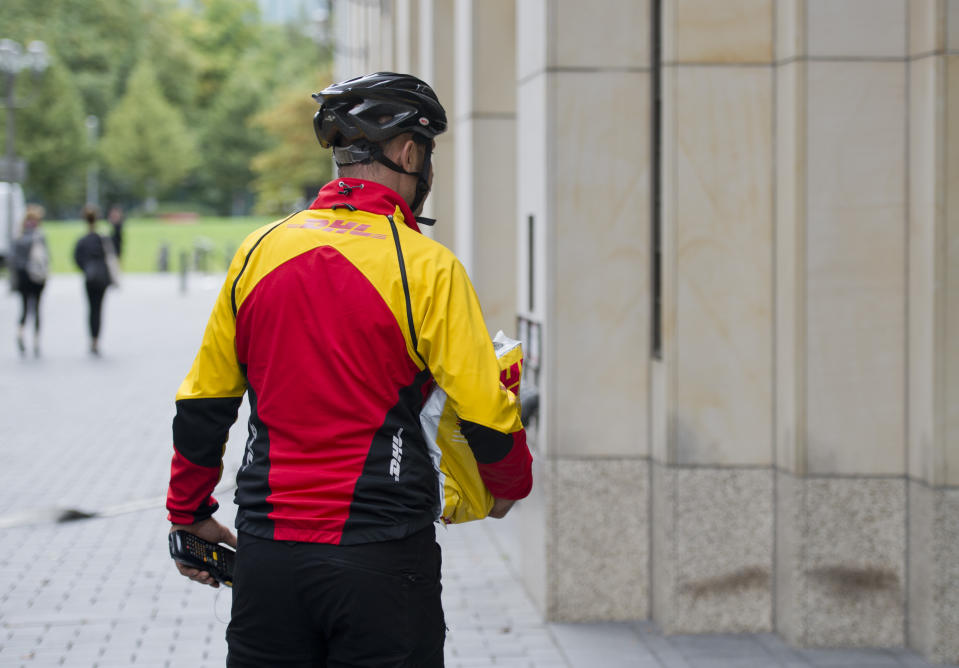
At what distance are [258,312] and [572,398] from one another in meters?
3.29

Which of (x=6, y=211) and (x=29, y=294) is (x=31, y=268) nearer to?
(x=29, y=294)

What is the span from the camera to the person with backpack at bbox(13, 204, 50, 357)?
17.8 m

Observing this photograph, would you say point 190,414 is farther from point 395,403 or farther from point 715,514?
point 715,514

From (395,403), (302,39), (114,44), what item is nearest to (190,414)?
(395,403)

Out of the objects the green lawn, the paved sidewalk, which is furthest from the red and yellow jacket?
the green lawn

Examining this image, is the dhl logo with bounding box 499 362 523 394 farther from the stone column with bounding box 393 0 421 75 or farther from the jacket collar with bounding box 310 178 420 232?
the stone column with bounding box 393 0 421 75

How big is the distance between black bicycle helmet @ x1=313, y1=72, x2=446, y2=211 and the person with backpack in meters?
16.1

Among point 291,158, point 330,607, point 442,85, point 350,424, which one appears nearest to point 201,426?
point 350,424

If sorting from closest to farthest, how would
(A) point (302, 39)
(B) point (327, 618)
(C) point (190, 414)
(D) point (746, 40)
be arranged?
(B) point (327, 618)
(C) point (190, 414)
(D) point (746, 40)
(A) point (302, 39)

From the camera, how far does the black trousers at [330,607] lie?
8.20 ft

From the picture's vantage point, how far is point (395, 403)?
8.49ft

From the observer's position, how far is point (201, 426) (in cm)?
280

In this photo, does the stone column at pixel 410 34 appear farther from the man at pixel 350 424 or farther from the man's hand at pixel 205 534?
the man at pixel 350 424

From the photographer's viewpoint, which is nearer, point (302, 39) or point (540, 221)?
point (540, 221)
